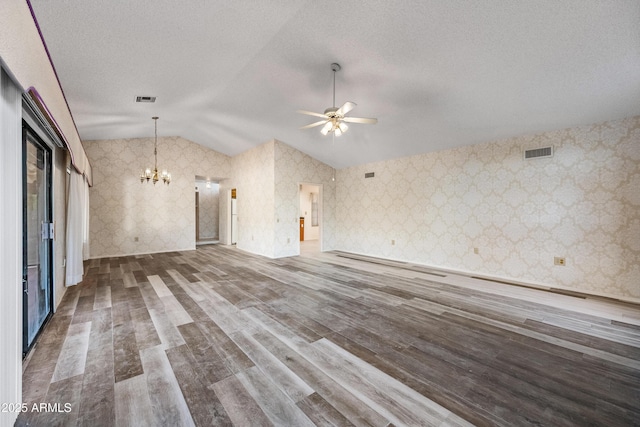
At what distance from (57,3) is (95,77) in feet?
4.83

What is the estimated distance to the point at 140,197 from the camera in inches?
292

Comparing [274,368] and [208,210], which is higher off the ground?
[208,210]

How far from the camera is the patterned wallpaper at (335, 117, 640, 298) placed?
12.3 ft

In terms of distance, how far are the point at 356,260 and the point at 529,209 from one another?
367 centimetres

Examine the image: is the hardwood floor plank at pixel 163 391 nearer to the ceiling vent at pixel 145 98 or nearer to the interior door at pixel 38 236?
the interior door at pixel 38 236

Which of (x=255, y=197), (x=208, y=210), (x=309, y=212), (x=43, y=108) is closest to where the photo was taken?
A: (x=43, y=108)

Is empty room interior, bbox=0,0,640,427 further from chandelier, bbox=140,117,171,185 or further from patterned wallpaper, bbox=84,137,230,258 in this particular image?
patterned wallpaper, bbox=84,137,230,258

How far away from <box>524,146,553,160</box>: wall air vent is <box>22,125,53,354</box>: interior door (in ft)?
22.4

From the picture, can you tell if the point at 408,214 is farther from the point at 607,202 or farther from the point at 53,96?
the point at 53,96

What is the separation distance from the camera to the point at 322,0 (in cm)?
257

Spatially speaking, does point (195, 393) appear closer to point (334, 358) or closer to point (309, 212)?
point (334, 358)

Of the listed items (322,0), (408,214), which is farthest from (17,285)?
(408,214)

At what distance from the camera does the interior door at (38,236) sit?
267cm

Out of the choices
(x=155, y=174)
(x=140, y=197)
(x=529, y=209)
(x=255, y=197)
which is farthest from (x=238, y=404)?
(x=140, y=197)
